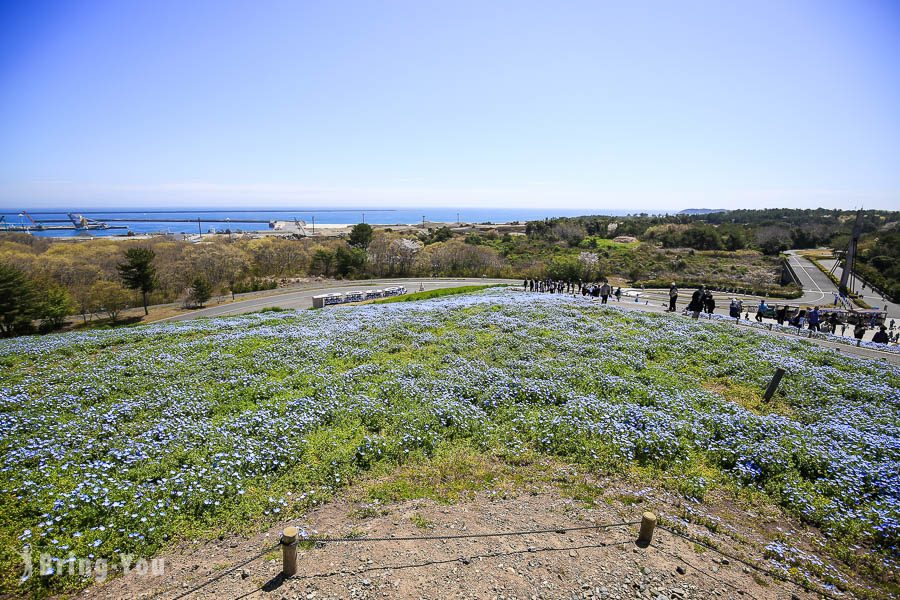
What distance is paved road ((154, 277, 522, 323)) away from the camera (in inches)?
1533

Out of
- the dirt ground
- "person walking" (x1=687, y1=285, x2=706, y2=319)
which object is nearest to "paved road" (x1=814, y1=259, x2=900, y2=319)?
"person walking" (x1=687, y1=285, x2=706, y2=319)

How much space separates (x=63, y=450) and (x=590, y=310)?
2519 cm

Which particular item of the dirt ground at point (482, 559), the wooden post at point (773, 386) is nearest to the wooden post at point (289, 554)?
the dirt ground at point (482, 559)

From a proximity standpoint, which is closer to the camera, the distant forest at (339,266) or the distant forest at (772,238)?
the distant forest at (339,266)

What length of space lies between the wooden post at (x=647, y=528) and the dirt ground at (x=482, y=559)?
0.14 meters

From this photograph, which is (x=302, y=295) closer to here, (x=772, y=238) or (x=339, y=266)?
(x=339, y=266)

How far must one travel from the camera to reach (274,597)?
515 centimetres

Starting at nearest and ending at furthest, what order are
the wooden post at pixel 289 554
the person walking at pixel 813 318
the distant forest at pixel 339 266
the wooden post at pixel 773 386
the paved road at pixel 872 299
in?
the wooden post at pixel 289 554 < the wooden post at pixel 773 386 < the person walking at pixel 813 318 < the distant forest at pixel 339 266 < the paved road at pixel 872 299

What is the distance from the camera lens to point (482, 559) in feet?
19.6

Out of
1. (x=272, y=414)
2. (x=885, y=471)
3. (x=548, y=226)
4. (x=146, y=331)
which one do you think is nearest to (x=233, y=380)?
(x=272, y=414)

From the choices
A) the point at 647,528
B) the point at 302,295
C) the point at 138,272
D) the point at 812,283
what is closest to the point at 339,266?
the point at 302,295

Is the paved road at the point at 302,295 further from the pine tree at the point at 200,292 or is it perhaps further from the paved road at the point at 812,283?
the paved road at the point at 812,283

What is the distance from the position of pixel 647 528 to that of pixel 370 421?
688 centimetres

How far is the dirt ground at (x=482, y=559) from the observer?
17.6ft
